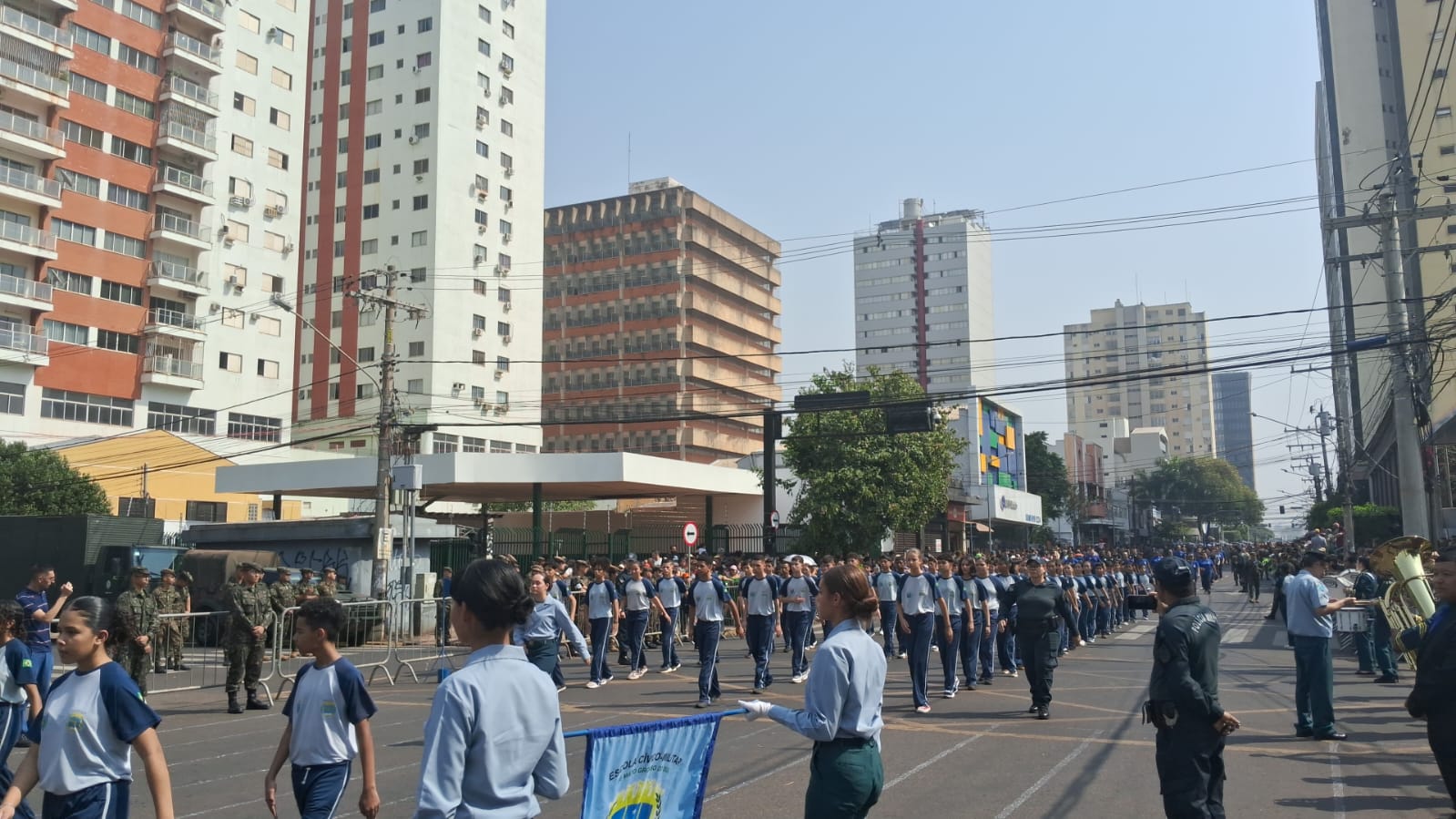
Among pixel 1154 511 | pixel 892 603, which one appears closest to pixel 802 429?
pixel 892 603

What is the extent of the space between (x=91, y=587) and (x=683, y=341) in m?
65.3

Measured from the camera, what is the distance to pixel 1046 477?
92.5 m

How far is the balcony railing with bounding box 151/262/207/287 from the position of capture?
53028 millimetres

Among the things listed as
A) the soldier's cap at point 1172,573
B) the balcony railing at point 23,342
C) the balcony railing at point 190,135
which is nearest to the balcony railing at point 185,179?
the balcony railing at point 190,135

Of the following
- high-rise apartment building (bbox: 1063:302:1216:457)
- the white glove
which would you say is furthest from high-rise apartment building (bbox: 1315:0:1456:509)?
high-rise apartment building (bbox: 1063:302:1216:457)

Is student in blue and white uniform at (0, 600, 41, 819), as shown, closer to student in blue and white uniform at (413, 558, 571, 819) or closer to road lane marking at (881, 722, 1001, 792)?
student in blue and white uniform at (413, 558, 571, 819)

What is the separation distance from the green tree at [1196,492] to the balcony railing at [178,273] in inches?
4104

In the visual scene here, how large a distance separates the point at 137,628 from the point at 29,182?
5040 cm

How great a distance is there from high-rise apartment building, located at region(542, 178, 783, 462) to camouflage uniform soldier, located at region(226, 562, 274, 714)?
2796 inches

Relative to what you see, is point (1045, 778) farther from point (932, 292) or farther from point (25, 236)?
point (932, 292)

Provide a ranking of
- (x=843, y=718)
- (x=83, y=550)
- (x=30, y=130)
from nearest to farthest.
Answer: (x=843, y=718) < (x=83, y=550) < (x=30, y=130)

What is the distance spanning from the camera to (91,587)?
83.1 ft

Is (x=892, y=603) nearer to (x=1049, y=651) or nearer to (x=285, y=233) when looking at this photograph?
(x=1049, y=651)

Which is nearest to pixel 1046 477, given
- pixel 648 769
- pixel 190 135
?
pixel 190 135
